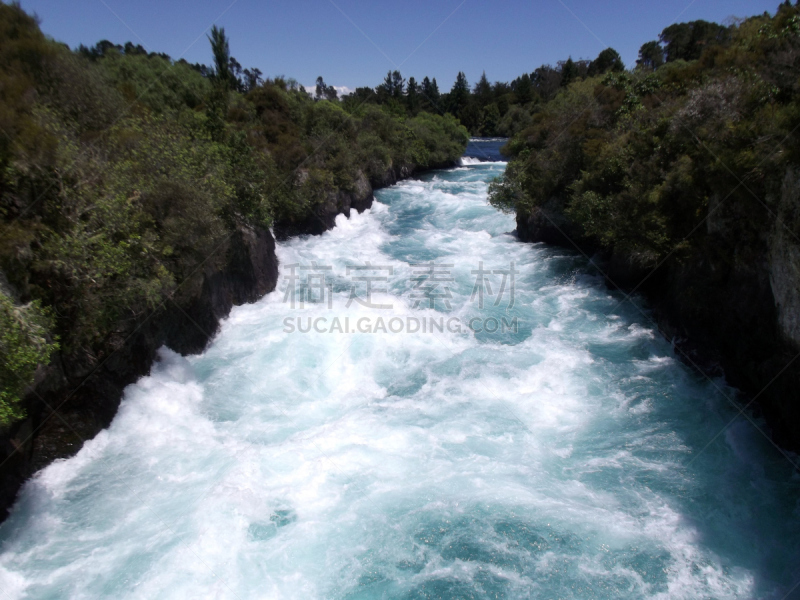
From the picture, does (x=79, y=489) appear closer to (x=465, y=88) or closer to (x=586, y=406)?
(x=586, y=406)

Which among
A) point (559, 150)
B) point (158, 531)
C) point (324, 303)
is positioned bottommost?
point (158, 531)

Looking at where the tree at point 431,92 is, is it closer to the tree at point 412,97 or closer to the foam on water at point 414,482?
the tree at point 412,97

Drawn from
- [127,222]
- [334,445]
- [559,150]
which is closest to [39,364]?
[127,222]

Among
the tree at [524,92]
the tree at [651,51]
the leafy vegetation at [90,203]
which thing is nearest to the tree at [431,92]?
the tree at [524,92]

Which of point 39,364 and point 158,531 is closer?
point 158,531

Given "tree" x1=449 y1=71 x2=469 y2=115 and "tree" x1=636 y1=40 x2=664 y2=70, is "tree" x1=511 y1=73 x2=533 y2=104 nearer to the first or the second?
"tree" x1=449 y1=71 x2=469 y2=115

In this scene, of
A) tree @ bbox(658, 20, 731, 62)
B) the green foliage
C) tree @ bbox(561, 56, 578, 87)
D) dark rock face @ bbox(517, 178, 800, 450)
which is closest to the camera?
the green foliage

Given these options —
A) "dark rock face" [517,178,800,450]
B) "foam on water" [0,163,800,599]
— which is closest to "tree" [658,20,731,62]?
"dark rock face" [517,178,800,450]
